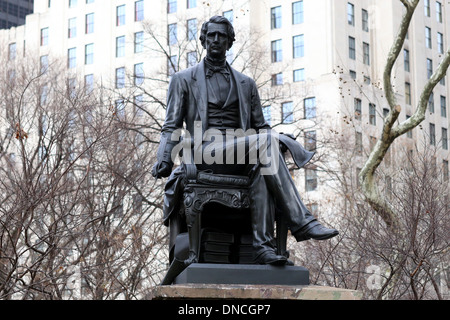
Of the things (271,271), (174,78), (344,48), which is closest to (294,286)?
(271,271)

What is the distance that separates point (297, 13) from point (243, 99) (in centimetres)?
4991

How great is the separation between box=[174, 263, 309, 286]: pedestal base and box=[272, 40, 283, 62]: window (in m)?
50.4

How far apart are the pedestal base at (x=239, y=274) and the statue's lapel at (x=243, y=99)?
1939 millimetres

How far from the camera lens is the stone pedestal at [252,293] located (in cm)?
890

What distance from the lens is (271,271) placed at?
9.45 m

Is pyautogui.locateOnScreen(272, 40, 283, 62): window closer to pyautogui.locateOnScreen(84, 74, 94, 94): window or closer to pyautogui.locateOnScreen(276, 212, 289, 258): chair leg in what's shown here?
pyautogui.locateOnScreen(84, 74, 94, 94): window

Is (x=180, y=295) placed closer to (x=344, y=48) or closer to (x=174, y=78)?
(x=174, y=78)

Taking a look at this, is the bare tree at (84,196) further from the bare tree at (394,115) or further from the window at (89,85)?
the bare tree at (394,115)

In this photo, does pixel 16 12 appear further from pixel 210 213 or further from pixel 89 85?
pixel 210 213

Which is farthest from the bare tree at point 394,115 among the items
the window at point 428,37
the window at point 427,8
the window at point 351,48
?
the window at point 427,8

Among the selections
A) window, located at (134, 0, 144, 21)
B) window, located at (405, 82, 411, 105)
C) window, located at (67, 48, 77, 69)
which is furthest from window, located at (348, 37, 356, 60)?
window, located at (67, 48, 77, 69)

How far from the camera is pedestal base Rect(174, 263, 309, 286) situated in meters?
9.37

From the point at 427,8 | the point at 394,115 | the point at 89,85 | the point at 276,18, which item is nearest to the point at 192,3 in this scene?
the point at 276,18
